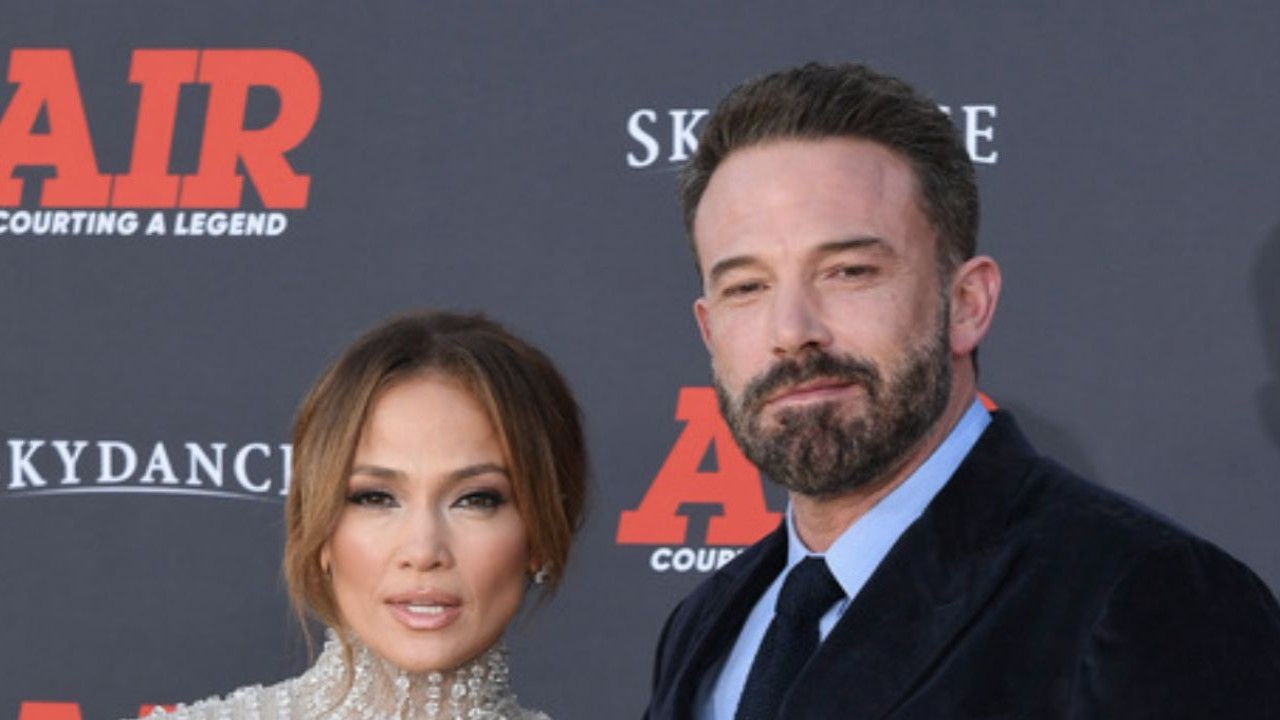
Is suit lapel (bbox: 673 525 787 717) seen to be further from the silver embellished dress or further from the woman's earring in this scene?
the silver embellished dress

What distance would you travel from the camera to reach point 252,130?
12.2 ft

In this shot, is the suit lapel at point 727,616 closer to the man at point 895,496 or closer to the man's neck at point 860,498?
the man at point 895,496

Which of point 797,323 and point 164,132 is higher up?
point 164,132

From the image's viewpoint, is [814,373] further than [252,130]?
No

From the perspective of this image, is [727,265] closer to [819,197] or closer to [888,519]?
[819,197]

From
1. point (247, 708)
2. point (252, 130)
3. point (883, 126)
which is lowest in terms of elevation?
point (247, 708)

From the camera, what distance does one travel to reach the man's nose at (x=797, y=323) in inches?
81.0

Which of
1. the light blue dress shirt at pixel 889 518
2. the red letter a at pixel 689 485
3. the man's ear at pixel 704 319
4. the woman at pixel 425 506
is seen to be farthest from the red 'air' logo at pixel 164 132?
the light blue dress shirt at pixel 889 518

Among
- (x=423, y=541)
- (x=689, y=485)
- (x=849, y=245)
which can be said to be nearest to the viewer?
(x=849, y=245)

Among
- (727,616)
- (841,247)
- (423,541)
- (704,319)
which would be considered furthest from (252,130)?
(841,247)

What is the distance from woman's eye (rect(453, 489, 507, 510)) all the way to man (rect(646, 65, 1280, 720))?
462 mm

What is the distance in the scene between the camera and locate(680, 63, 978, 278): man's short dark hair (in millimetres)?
2174

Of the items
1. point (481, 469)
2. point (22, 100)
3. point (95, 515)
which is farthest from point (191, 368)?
point (481, 469)

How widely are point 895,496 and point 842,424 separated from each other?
0.11m
